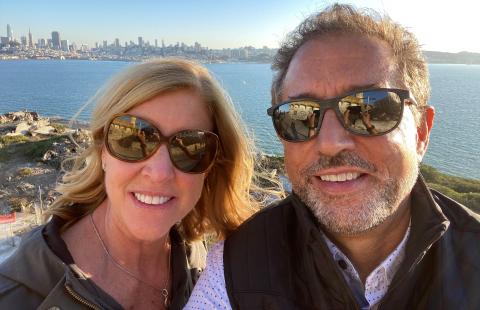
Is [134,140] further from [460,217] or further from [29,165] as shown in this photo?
[29,165]

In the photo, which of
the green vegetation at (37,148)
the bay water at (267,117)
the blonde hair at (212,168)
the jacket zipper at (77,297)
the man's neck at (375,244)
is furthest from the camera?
the bay water at (267,117)

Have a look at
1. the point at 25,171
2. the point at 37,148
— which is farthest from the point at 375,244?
the point at 37,148

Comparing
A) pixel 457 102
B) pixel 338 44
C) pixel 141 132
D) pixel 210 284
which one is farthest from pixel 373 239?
pixel 457 102

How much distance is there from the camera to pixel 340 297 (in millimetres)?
1923

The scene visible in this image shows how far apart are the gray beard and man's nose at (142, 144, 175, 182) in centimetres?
87

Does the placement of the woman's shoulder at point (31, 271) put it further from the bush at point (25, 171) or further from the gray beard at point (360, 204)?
the bush at point (25, 171)

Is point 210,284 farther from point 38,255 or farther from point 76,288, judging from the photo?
point 38,255

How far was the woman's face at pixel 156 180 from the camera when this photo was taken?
232 centimetres

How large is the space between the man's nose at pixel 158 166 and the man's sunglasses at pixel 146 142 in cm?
2

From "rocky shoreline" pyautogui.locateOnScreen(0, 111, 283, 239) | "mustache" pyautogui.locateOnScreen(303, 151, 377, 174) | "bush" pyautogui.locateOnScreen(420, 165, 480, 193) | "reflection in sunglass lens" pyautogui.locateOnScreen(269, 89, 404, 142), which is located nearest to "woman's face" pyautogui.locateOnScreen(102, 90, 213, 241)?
"reflection in sunglass lens" pyautogui.locateOnScreen(269, 89, 404, 142)

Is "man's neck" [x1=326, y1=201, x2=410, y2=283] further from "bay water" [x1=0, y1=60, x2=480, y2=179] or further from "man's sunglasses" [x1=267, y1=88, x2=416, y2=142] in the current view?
"bay water" [x1=0, y1=60, x2=480, y2=179]

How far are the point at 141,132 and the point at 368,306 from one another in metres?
1.54

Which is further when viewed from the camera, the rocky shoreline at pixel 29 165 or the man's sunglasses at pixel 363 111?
the rocky shoreline at pixel 29 165

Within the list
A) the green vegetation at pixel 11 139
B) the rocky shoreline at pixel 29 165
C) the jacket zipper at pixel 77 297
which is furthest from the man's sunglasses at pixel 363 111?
the green vegetation at pixel 11 139
